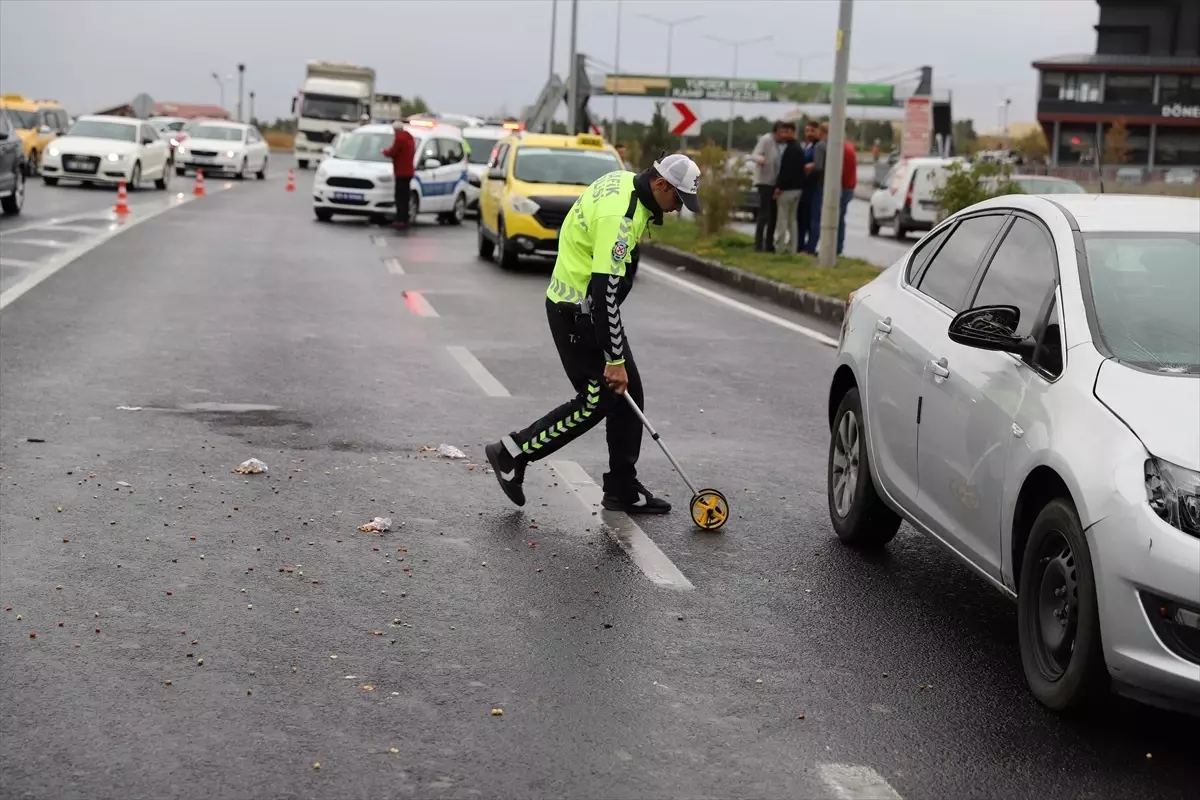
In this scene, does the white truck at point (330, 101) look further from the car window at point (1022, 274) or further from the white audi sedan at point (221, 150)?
the car window at point (1022, 274)

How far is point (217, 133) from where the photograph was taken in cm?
5188

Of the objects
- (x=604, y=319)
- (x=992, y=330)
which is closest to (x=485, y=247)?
(x=604, y=319)

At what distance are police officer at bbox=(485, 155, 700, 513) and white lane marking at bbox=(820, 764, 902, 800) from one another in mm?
3241

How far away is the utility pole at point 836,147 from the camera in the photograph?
2031cm

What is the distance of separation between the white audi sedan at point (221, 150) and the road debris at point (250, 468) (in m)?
43.7

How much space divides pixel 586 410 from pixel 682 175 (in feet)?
3.93

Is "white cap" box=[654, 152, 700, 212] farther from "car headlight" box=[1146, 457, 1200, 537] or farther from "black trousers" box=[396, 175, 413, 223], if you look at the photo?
"black trousers" box=[396, 175, 413, 223]

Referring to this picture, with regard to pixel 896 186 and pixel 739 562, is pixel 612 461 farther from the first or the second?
pixel 896 186

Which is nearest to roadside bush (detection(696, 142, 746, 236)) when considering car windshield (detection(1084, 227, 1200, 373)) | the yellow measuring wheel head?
the yellow measuring wheel head

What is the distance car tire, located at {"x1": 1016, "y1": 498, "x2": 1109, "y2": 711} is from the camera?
471 cm

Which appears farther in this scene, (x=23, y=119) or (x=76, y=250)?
(x=23, y=119)

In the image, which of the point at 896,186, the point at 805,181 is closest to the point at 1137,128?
the point at 896,186

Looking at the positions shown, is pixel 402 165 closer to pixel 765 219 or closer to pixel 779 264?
pixel 765 219

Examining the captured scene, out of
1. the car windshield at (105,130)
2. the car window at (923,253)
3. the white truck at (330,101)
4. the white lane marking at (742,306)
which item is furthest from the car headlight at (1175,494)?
the white truck at (330,101)
